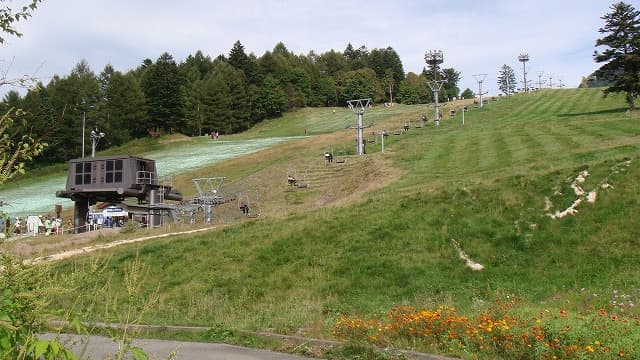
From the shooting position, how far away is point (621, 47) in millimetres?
49438

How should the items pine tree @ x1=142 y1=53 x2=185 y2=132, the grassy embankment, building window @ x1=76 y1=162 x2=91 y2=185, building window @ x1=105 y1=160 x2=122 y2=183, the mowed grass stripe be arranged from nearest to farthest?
the grassy embankment
the mowed grass stripe
building window @ x1=105 y1=160 x2=122 y2=183
building window @ x1=76 y1=162 x2=91 y2=185
pine tree @ x1=142 y1=53 x2=185 y2=132

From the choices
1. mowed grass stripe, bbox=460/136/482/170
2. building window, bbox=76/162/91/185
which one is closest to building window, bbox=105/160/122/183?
building window, bbox=76/162/91/185

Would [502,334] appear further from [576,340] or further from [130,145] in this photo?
[130,145]

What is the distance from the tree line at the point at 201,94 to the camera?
330 ft

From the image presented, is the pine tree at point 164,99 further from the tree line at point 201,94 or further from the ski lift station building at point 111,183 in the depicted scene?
the ski lift station building at point 111,183

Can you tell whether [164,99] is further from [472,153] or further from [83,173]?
[472,153]

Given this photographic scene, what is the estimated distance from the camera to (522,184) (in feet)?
68.8

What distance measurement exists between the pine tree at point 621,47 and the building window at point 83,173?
4582cm

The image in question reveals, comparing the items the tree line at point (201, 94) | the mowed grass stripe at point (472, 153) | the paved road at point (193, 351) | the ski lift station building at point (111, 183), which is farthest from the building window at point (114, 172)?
the tree line at point (201, 94)

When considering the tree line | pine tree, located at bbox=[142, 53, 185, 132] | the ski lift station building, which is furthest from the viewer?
pine tree, located at bbox=[142, 53, 185, 132]

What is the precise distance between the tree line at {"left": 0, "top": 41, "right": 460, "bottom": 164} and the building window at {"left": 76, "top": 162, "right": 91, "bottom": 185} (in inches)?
1636

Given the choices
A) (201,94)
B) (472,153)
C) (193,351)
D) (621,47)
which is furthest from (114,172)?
(201,94)

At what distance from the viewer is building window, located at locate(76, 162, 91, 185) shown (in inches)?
1512

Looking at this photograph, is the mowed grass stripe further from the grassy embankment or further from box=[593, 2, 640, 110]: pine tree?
box=[593, 2, 640, 110]: pine tree
